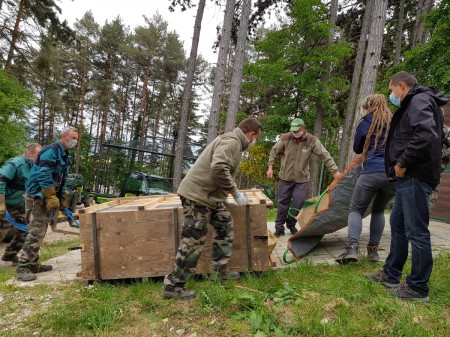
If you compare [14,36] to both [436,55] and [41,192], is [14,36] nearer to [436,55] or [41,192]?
[41,192]

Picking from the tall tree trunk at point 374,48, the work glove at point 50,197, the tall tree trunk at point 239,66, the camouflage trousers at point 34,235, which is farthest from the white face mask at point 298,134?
the tall tree trunk at point 239,66

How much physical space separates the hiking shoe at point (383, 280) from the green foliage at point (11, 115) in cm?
1199

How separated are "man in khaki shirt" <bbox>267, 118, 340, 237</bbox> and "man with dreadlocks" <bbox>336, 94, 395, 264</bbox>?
1.59 metres

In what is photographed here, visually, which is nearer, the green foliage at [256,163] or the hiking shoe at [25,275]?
the hiking shoe at [25,275]

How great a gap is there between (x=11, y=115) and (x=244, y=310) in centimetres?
1224

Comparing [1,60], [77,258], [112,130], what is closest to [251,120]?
[77,258]

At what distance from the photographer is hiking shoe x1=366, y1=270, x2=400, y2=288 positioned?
2.91m

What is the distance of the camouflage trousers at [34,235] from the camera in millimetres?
4117

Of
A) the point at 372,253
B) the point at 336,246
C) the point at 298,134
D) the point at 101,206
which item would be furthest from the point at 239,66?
the point at 372,253

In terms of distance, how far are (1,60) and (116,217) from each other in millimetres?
14585

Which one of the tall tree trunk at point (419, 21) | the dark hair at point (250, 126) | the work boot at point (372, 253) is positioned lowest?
the work boot at point (372, 253)

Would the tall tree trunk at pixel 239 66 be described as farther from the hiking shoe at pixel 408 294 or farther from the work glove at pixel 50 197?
the hiking shoe at pixel 408 294

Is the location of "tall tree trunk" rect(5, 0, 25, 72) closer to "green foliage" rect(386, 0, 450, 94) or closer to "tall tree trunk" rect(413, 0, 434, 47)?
"green foliage" rect(386, 0, 450, 94)

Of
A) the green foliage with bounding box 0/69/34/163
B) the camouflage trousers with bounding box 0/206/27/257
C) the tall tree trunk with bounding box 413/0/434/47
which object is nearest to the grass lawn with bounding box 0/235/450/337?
the camouflage trousers with bounding box 0/206/27/257
